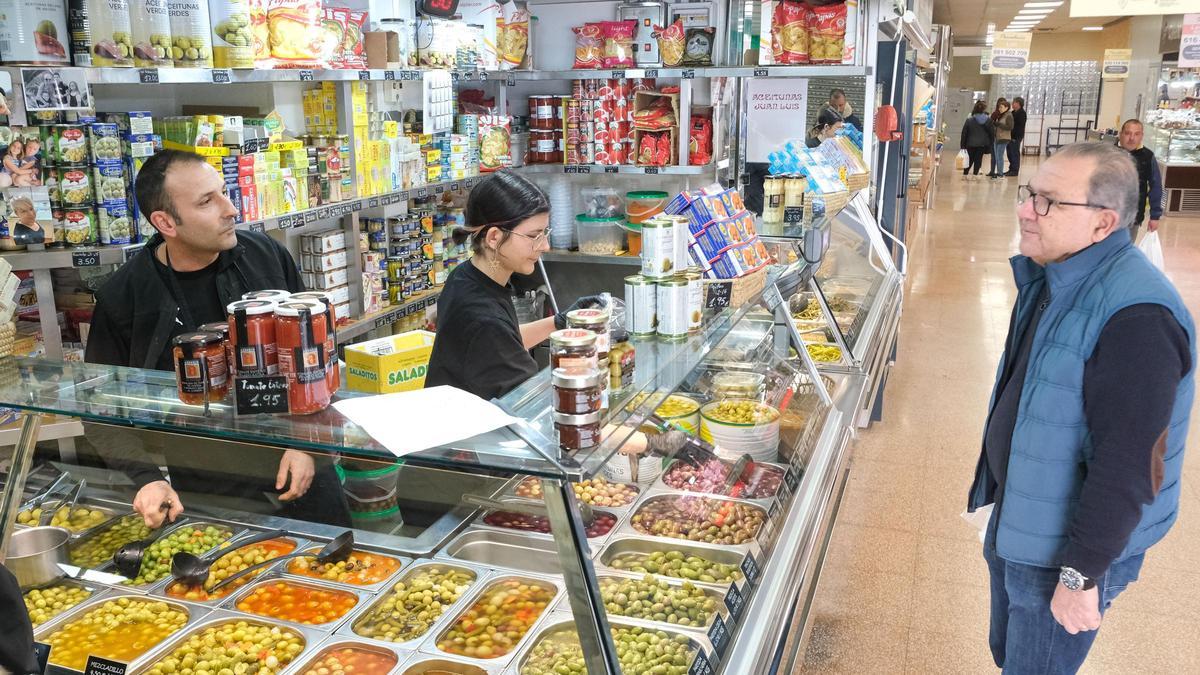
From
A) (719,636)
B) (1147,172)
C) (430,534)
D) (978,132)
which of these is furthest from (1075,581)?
(978,132)

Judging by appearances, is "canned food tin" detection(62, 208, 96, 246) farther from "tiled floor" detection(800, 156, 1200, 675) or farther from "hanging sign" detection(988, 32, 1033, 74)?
"hanging sign" detection(988, 32, 1033, 74)

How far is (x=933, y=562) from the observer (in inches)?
169

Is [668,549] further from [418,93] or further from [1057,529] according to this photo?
[418,93]

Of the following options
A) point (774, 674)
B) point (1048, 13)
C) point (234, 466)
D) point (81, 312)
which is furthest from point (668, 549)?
point (1048, 13)

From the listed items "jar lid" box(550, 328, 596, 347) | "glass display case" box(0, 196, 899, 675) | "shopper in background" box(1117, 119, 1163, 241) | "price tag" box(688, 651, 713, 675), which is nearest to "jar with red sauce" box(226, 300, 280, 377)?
"glass display case" box(0, 196, 899, 675)

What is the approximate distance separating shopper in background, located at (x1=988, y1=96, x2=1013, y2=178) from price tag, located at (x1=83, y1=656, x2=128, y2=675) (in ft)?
79.6

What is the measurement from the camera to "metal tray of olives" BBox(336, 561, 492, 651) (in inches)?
86.8

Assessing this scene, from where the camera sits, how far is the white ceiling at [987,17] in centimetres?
1959

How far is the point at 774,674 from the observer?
251 cm

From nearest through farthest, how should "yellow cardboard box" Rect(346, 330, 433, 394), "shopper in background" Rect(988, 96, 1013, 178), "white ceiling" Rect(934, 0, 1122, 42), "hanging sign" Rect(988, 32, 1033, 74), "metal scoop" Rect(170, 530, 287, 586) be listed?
"metal scoop" Rect(170, 530, 287, 586) < "yellow cardboard box" Rect(346, 330, 433, 394) < "white ceiling" Rect(934, 0, 1122, 42) < "hanging sign" Rect(988, 32, 1033, 74) < "shopper in background" Rect(988, 96, 1013, 178)

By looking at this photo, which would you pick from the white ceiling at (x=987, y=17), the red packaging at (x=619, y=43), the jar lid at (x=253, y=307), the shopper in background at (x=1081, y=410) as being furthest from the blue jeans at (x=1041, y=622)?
the white ceiling at (x=987, y=17)

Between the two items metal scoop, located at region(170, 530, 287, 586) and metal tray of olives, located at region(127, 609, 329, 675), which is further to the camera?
metal scoop, located at region(170, 530, 287, 586)

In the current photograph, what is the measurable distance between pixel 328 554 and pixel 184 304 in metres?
0.98

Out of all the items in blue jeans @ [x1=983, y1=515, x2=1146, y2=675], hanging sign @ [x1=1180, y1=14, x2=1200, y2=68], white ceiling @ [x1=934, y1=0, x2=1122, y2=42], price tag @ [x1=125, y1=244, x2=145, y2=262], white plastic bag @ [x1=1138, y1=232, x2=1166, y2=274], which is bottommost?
blue jeans @ [x1=983, y1=515, x2=1146, y2=675]
